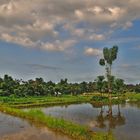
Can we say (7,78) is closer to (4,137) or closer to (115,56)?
(115,56)

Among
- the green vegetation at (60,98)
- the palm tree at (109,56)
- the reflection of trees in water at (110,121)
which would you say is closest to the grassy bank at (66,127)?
the green vegetation at (60,98)

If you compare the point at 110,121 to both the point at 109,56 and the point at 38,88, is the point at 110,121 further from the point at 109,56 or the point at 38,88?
the point at 38,88

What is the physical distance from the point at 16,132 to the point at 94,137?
8.74m

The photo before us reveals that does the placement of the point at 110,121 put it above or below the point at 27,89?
below

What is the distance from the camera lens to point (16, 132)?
24.8 metres

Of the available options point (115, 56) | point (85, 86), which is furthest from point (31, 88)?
point (85, 86)

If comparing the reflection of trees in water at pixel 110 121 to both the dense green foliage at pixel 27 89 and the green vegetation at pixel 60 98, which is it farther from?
the dense green foliage at pixel 27 89

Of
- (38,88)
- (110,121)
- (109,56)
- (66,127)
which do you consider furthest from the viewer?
(38,88)

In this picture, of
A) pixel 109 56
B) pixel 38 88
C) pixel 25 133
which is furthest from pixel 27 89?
pixel 25 133

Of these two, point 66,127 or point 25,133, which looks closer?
point 66,127

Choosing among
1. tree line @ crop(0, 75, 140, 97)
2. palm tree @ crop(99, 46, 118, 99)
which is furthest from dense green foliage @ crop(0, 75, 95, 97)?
palm tree @ crop(99, 46, 118, 99)

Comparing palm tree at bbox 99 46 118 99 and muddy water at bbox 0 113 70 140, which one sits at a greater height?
palm tree at bbox 99 46 118 99

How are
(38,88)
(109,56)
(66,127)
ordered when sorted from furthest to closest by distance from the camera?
1. (38,88)
2. (109,56)
3. (66,127)

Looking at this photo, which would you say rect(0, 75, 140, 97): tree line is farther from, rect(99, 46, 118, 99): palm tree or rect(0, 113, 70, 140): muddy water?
rect(0, 113, 70, 140): muddy water
